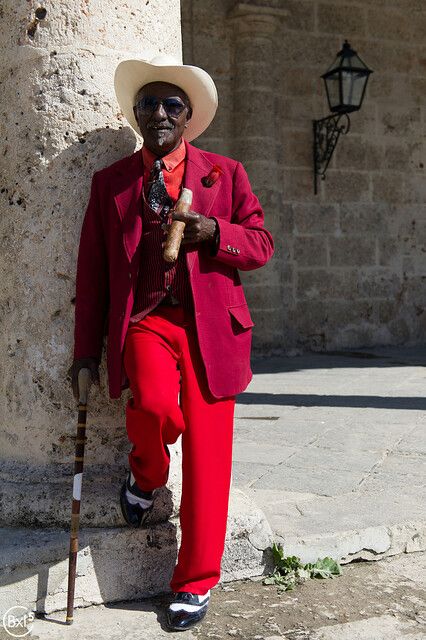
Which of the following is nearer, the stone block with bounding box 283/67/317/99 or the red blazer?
the red blazer

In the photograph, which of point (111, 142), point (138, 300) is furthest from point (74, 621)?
point (111, 142)

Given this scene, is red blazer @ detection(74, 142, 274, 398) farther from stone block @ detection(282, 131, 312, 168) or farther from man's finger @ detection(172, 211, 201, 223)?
stone block @ detection(282, 131, 312, 168)

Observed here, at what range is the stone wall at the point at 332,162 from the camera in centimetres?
894

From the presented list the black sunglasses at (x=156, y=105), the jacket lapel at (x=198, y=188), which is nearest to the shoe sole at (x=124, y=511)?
the jacket lapel at (x=198, y=188)

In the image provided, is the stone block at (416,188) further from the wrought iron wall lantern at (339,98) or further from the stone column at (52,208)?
the stone column at (52,208)

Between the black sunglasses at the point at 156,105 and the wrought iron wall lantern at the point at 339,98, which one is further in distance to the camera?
the wrought iron wall lantern at the point at 339,98

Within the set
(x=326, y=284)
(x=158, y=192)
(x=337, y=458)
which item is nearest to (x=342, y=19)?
(x=326, y=284)

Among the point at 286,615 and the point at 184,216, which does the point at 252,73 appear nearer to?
the point at 184,216

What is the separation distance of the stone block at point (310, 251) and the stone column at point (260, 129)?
1.45 feet

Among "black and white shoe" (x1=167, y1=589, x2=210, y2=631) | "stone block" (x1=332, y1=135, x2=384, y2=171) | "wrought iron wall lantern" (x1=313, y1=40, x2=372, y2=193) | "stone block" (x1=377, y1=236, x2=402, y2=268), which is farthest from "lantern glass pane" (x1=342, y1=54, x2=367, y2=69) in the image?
"black and white shoe" (x1=167, y1=589, x2=210, y2=631)

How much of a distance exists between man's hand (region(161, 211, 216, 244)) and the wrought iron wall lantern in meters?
6.26

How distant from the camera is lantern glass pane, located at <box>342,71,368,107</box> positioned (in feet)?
29.0

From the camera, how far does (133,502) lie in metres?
2.84

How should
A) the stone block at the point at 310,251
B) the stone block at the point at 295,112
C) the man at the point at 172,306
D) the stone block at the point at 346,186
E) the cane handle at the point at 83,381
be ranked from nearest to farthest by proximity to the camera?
the man at the point at 172,306 → the cane handle at the point at 83,381 → the stone block at the point at 295,112 → the stone block at the point at 310,251 → the stone block at the point at 346,186
